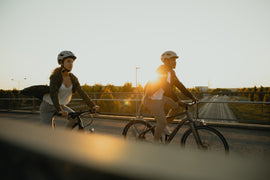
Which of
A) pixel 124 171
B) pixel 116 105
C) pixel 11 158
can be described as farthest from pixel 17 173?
pixel 116 105

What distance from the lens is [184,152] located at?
13.5 inches

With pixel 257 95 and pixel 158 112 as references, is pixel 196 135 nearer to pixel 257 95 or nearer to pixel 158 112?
pixel 158 112

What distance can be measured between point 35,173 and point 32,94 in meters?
2.95

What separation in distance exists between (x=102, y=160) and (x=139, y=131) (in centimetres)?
407

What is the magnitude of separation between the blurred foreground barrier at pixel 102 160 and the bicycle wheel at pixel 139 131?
3758 millimetres

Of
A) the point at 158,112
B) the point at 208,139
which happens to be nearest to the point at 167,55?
the point at 158,112

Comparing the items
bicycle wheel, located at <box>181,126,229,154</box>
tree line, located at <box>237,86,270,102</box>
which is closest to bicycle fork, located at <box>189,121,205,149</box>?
bicycle wheel, located at <box>181,126,229,154</box>

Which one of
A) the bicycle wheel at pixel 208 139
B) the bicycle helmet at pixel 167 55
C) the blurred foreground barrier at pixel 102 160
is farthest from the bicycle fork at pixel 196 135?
the blurred foreground barrier at pixel 102 160

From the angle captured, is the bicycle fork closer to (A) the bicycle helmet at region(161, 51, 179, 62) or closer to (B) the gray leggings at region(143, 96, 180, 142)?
(B) the gray leggings at region(143, 96, 180, 142)

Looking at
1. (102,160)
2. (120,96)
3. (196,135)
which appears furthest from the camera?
(120,96)

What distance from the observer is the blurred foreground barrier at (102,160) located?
11.1 inches

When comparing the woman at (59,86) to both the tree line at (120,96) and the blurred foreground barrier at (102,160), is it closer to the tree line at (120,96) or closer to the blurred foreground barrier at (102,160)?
the tree line at (120,96)

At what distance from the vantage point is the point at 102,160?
337 mm

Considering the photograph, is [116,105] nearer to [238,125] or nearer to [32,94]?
[238,125]
